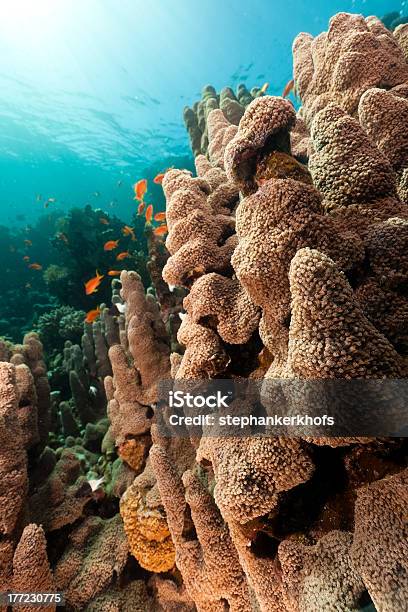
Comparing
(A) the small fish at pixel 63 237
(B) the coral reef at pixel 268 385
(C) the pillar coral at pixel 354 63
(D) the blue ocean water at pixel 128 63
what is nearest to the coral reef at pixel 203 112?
(B) the coral reef at pixel 268 385

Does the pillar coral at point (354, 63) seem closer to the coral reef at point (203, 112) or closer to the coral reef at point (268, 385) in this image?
the coral reef at point (268, 385)

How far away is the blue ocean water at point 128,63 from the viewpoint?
22203mm

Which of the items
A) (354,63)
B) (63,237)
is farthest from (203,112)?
(63,237)

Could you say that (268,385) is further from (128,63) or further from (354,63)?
(128,63)

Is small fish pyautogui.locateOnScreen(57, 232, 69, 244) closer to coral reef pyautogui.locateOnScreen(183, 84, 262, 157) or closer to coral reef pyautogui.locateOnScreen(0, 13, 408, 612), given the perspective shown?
coral reef pyautogui.locateOnScreen(183, 84, 262, 157)

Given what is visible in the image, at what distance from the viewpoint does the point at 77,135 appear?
32.0m

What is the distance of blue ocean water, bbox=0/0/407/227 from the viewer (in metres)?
22.2

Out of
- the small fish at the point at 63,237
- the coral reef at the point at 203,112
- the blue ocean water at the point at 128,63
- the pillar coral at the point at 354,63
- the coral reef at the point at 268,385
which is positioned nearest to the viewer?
the coral reef at the point at 268,385

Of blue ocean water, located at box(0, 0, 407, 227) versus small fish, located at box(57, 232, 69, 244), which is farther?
blue ocean water, located at box(0, 0, 407, 227)

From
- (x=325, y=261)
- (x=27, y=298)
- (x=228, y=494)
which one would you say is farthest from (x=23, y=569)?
(x=27, y=298)

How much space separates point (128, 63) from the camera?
27328mm

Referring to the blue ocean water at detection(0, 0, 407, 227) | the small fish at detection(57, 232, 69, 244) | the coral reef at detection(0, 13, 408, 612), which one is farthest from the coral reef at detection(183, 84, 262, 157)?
the blue ocean water at detection(0, 0, 407, 227)

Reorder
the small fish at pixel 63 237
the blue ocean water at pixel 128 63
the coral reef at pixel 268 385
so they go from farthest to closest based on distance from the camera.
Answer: the blue ocean water at pixel 128 63
the small fish at pixel 63 237
the coral reef at pixel 268 385

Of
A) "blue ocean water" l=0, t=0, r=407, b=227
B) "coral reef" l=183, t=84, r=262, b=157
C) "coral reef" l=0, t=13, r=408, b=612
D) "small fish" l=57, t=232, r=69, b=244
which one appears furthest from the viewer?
"blue ocean water" l=0, t=0, r=407, b=227
